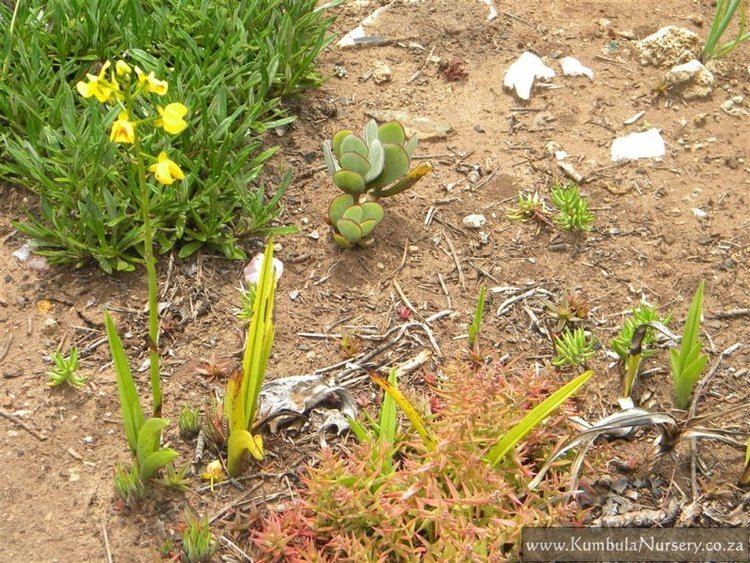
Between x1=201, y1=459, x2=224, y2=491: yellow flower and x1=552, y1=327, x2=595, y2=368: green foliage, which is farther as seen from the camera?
x1=552, y1=327, x2=595, y2=368: green foliage

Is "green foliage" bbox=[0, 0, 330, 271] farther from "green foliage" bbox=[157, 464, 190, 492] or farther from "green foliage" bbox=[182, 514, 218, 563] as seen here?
"green foliage" bbox=[182, 514, 218, 563]

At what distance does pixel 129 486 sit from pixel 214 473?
0.26 m

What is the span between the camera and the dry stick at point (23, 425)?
2.65 metres

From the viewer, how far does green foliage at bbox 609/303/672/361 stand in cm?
284

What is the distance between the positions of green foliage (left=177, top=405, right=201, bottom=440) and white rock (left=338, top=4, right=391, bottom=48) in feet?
7.13

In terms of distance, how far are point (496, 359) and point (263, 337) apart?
924 millimetres

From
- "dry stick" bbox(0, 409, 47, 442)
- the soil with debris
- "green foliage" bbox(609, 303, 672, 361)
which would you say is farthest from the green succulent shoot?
"dry stick" bbox(0, 409, 47, 442)

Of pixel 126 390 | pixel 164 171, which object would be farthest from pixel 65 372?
pixel 164 171

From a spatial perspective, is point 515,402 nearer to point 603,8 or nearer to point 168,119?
point 168,119

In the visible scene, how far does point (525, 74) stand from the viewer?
12.6 feet

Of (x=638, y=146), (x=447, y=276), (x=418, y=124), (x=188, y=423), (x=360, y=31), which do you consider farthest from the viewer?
(x=360, y=31)

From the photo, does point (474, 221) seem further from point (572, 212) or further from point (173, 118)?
point (173, 118)

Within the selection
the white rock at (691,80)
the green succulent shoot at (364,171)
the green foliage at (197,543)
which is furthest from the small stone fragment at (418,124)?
the green foliage at (197,543)

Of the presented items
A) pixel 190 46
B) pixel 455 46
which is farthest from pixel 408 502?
pixel 455 46
